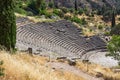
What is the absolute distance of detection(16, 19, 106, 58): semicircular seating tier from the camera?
3709 cm

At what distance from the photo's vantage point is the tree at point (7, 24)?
659 inches

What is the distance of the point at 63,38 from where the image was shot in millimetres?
46062

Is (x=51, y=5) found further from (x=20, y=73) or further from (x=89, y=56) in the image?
(x=20, y=73)

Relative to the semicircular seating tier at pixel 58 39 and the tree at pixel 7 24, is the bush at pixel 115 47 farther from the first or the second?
the tree at pixel 7 24

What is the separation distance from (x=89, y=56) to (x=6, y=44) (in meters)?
27.7

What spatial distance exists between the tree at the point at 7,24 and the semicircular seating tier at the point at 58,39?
15.5 metres

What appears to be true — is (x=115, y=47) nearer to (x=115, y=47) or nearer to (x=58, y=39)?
(x=115, y=47)

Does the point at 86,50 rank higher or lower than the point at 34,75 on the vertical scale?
lower

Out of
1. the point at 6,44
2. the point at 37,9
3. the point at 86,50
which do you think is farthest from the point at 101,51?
the point at 6,44

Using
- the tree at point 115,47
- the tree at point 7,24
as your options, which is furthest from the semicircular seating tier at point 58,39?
the tree at point 7,24

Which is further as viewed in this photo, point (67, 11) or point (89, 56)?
point (67, 11)

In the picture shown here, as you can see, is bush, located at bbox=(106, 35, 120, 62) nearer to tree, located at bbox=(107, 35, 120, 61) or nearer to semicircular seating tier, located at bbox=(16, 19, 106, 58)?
tree, located at bbox=(107, 35, 120, 61)

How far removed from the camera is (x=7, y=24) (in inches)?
683

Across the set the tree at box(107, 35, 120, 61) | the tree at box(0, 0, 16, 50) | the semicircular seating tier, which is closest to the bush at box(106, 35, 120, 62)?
the tree at box(107, 35, 120, 61)
